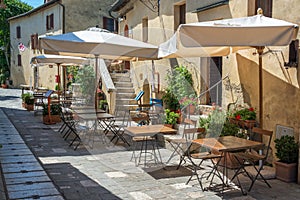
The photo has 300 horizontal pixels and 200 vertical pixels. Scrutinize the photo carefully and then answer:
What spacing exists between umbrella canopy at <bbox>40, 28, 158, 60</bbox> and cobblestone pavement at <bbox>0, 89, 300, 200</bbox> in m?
2.10

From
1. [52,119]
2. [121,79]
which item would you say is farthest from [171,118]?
[121,79]

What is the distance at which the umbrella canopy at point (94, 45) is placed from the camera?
645 cm

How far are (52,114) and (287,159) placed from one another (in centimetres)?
759

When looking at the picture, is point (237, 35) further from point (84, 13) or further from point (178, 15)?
point (84, 13)

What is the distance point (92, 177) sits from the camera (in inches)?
203

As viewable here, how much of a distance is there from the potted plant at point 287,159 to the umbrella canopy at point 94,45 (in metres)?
3.50

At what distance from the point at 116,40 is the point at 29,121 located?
16.7 ft

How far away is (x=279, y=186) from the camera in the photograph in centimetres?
483

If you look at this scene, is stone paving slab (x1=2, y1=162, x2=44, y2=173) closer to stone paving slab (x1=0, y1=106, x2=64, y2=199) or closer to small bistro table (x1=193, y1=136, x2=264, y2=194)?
stone paving slab (x1=0, y1=106, x2=64, y2=199)

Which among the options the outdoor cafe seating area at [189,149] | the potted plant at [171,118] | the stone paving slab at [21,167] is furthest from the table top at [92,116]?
the stone paving slab at [21,167]

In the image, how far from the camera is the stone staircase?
11851mm

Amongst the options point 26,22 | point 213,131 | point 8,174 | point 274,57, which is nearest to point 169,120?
point 213,131

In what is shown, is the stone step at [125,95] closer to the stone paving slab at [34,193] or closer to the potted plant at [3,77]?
the stone paving slab at [34,193]

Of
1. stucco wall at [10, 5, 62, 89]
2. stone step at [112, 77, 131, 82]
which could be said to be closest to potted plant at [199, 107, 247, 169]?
stone step at [112, 77, 131, 82]
